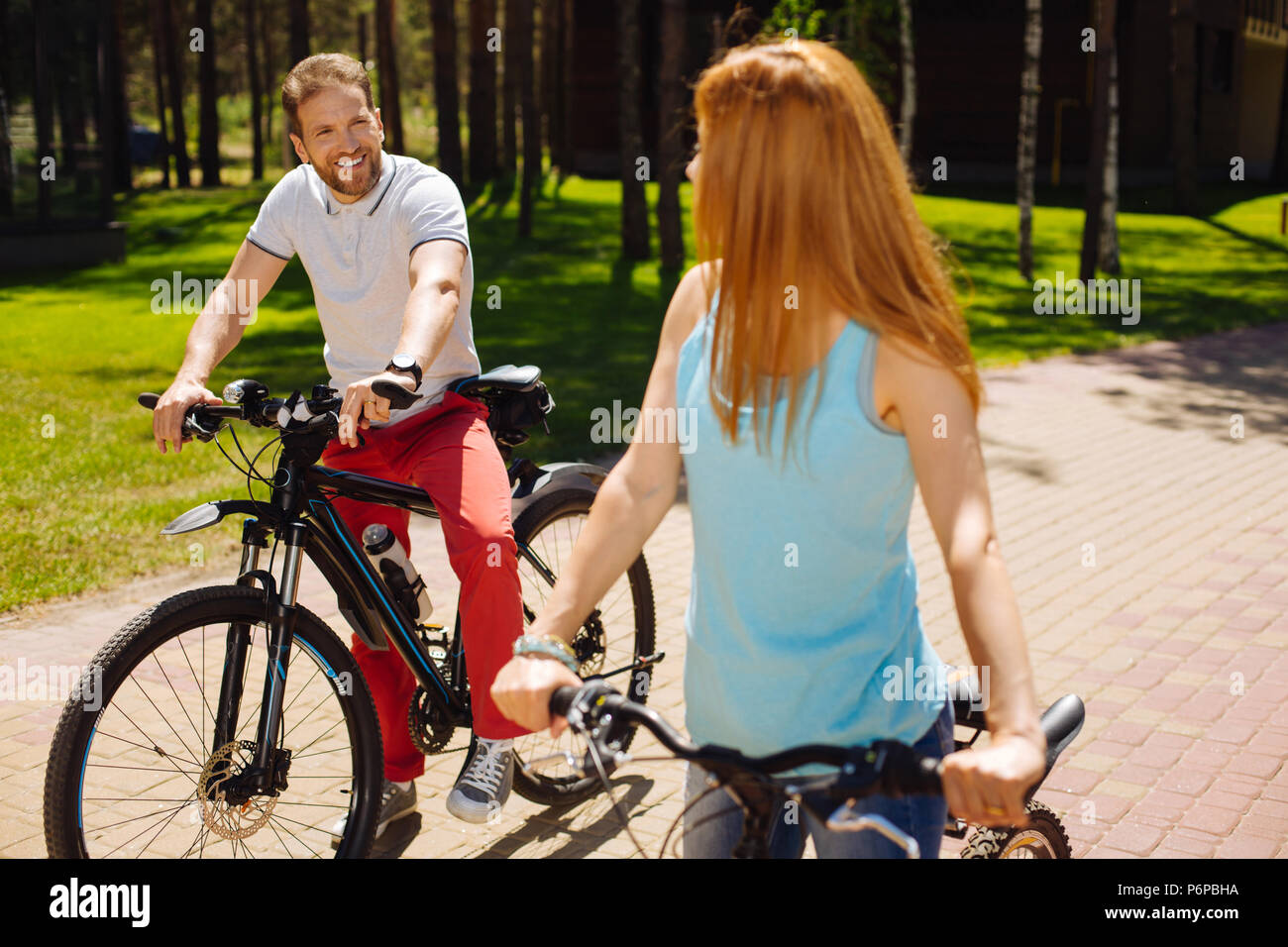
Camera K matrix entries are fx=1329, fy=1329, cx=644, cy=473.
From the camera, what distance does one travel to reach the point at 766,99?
1.93 m

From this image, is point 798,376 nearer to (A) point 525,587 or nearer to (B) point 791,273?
(B) point 791,273

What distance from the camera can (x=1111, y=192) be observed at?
746 inches

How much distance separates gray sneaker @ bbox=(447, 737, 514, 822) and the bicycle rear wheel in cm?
34

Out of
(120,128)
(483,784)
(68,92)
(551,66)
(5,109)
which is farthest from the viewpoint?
(551,66)

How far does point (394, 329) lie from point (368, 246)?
251mm

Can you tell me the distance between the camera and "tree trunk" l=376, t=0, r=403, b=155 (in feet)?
97.1

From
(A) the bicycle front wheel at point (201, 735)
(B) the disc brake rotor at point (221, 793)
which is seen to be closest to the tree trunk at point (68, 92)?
(A) the bicycle front wheel at point (201, 735)

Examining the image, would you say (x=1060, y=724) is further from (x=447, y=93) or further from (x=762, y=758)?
(x=447, y=93)

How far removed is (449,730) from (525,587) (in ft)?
2.26

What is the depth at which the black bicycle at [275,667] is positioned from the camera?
3.04 meters

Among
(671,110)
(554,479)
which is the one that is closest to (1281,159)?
(671,110)

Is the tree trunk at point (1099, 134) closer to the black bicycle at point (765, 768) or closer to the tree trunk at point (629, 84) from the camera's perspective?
the tree trunk at point (629, 84)

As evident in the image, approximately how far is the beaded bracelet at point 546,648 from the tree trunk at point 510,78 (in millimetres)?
21148

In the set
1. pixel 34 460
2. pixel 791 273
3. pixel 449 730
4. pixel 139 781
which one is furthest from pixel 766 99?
pixel 34 460
